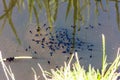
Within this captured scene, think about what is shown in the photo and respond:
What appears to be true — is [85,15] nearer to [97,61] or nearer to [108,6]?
[108,6]

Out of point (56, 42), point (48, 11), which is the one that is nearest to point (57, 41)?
point (56, 42)

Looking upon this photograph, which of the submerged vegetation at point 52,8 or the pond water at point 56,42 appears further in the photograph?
the submerged vegetation at point 52,8

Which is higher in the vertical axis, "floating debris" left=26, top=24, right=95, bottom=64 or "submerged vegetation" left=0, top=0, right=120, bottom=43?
"submerged vegetation" left=0, top=0, right=120, bottom=43

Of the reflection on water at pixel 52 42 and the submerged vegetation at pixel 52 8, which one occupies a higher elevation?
the submerged vegetation at pixel 52 8

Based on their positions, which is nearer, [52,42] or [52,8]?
[52,42]

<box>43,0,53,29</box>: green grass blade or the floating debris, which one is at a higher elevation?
<box>43,0,53,29</box>: green grass blade

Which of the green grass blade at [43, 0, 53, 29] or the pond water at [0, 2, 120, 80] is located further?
the green grass blade at [43, 0, 53, 29]

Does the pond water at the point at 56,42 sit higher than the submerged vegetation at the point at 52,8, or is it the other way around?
the submerged vegetation at the point at 52,8

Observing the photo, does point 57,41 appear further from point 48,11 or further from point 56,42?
point 48,11
